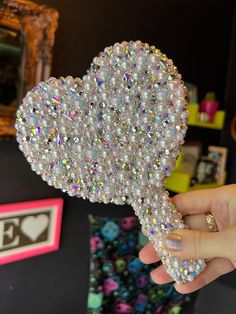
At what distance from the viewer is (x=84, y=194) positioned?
923mm

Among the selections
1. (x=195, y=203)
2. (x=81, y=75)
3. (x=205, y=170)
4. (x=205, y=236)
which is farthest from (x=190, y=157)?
(x=205, y=236)

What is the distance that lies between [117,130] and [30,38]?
3.33 feet

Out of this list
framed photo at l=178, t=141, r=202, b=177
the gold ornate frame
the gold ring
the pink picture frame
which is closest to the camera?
the gold ring

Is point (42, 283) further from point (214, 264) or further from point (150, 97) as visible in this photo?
point (150, 97)

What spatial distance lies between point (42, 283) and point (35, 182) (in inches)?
22.7

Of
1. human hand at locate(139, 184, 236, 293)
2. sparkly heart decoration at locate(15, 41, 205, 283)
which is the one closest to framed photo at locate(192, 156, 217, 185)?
human hand at locate(139, 184, 236, 293)

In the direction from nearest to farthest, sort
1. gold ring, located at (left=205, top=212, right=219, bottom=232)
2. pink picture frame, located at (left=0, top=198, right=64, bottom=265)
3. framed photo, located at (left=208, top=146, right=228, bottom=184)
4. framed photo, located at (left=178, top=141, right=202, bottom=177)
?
gold ring, located at (left=205, top=212, right=219, bottom=232), pink picture frame, located at (left=0, top=198, right=64, bottom=265), framed photo, located at (left=178, top=141, right=202, bottom=177), framed photo, located at (left=208, top=146, right=228, bottom=184)

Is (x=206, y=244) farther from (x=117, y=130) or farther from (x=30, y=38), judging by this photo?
(x=30, y=38)

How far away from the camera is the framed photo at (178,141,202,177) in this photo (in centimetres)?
269

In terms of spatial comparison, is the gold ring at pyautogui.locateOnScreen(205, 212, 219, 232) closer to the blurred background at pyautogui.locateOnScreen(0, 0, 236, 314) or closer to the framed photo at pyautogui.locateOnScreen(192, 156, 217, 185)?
the blurred background at pyautogui.locateOnScreen(0, 0, 236, 314)

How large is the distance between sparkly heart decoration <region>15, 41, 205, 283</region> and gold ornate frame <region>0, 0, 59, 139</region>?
82cm

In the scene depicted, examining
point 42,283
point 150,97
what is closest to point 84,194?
point 150,97

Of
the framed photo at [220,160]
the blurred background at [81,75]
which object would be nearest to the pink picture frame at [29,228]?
the blurred background at [81,75]

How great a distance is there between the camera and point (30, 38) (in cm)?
168
